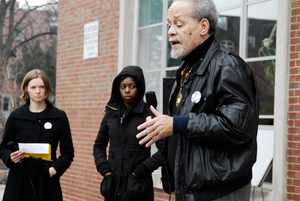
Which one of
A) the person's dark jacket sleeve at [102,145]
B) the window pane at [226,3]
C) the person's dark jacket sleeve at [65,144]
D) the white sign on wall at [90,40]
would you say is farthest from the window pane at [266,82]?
the white sign on wall at [90,40]

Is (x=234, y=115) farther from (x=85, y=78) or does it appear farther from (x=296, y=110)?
(x=85, y=78)

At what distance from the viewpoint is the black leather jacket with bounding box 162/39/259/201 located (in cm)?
209

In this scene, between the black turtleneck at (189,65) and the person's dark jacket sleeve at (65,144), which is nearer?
the black turtleneck at (189,65)

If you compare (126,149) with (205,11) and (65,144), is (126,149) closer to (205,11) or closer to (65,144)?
(65,144)

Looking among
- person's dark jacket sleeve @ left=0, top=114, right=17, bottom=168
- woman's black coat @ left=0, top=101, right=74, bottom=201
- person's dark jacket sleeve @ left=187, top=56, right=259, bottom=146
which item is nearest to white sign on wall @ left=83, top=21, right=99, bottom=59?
woman's black coat @ left=0, top=101, right=74, bottom=201

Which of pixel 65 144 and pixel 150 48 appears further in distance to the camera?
pixel 150 48

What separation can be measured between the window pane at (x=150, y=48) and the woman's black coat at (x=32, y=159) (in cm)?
261

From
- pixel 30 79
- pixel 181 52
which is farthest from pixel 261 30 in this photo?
pixel 30 79

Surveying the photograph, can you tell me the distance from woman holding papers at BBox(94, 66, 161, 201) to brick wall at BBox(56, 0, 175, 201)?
8.92 feet

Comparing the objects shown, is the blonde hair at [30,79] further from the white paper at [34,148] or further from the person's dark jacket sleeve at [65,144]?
the white paper at [34,148]

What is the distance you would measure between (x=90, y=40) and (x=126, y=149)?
3983 mm

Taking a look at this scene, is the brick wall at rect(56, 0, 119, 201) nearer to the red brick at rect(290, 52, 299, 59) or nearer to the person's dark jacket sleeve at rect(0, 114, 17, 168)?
the person's dark jacket sleeve at rect(0, 114, 17, 168)

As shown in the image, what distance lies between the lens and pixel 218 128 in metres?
2.07

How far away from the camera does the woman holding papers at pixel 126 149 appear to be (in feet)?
12.6
